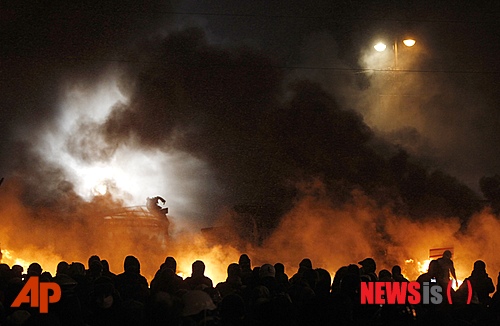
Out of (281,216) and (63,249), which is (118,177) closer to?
(63,249)

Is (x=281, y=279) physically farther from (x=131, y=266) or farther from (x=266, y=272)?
(x=131, y=266)

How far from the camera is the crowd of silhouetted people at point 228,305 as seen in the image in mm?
5293

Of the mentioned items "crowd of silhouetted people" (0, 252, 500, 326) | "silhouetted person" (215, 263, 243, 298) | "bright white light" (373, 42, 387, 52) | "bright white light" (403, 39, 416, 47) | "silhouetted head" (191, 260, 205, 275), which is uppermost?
"bright white light" (373, 42, 387, 52)

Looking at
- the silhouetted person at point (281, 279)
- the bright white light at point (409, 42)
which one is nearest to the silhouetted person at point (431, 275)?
the silhouetted person at point (281, 279)

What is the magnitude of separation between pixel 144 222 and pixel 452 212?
34.7 feet

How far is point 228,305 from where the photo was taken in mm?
5336

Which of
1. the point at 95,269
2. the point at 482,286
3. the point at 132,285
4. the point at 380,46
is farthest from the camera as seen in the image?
the point at 380,46

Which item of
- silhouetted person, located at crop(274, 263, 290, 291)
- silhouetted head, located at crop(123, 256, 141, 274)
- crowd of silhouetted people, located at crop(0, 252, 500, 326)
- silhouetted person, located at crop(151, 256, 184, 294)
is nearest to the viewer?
crowd of silhouetted people, located at crop(0, 252, 500, 326)

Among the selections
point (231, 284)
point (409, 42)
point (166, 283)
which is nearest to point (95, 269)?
point (166, 283)

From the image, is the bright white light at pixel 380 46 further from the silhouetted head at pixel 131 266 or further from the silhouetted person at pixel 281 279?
the silhouetted head at pixel 131 266

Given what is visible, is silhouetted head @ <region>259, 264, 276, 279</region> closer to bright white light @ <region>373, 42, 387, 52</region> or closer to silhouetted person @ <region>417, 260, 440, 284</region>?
silhouetted person @ <region>417, 260, 440, 284</region>

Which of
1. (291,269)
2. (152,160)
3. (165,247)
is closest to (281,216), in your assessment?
(291,269)

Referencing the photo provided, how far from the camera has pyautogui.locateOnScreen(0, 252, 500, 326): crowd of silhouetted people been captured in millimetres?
5293

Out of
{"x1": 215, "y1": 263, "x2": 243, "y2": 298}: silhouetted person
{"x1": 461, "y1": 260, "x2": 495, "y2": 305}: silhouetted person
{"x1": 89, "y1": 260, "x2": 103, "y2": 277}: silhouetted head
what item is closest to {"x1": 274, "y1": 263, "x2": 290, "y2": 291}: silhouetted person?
{"x1": 215, "y1": 263, "x2": 243, "y2": 298}: silhouetted person
